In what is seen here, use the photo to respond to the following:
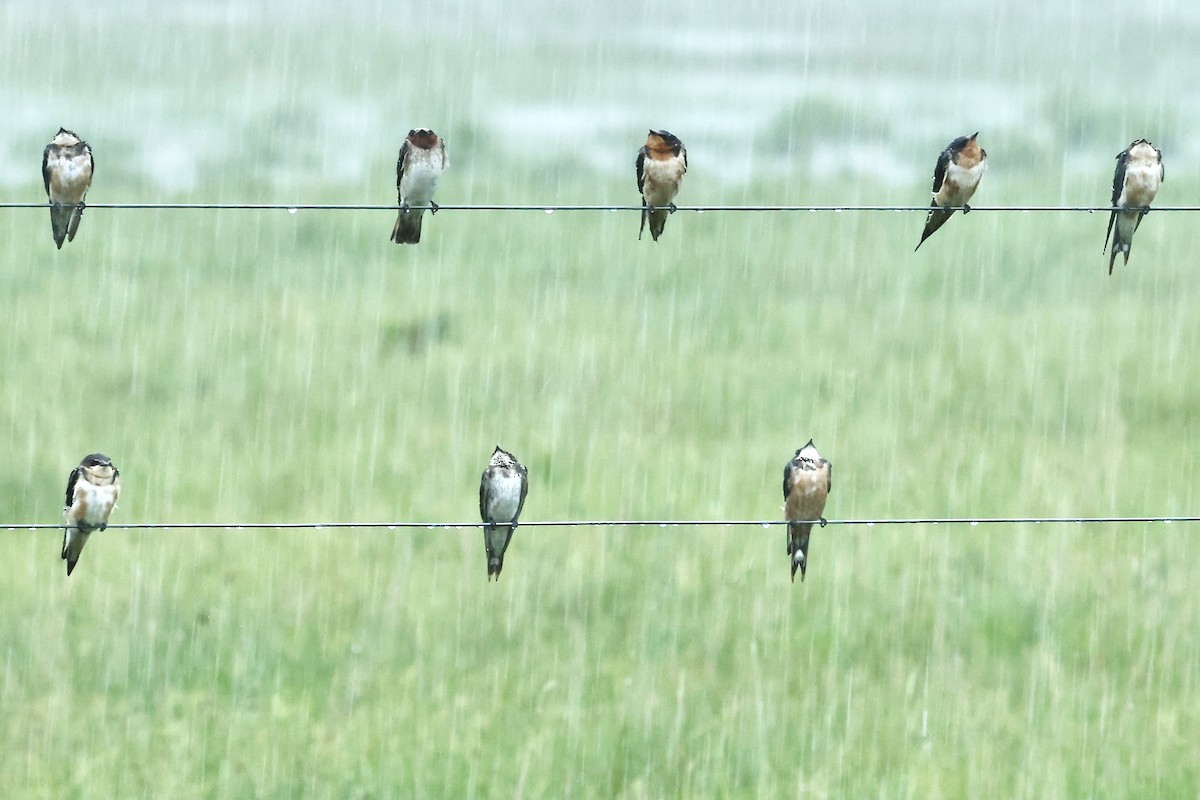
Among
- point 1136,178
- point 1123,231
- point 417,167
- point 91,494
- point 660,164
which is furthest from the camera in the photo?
point 417,167

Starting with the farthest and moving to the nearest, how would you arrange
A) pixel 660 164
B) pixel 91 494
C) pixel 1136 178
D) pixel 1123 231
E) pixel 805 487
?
pixel 660 164, pixel 1123 231, pixel 1136 178, pixel 805 487, pixel 91 494

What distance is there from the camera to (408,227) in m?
9.27

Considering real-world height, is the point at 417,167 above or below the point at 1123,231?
above

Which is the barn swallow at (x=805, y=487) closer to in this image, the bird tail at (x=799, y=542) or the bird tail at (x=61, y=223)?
the bird tail at (x=799, y=542)

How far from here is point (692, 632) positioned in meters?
12.0

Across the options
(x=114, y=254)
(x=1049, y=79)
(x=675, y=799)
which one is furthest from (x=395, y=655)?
(x=1049, y=79)

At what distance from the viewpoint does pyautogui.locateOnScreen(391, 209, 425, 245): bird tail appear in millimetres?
9011

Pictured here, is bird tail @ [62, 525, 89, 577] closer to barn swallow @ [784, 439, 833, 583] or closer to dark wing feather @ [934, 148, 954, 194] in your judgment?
barn swallow @ [784, 439, 833, 583]

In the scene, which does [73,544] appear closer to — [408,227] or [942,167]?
[408,227]

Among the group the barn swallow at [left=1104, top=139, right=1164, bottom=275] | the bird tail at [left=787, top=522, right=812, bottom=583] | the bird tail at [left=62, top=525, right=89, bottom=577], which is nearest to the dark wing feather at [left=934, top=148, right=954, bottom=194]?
the barn swallow at [left=1104, top=139, right=1164, bottom=275]

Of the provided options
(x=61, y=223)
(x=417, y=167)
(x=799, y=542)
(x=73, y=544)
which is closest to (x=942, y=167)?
(x=799, y=542)

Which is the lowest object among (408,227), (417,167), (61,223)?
(61,223)

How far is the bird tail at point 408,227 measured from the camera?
901 centimetres

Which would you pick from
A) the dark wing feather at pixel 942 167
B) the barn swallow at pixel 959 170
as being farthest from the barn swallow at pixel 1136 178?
the dark wing feather at pixel 942 167
